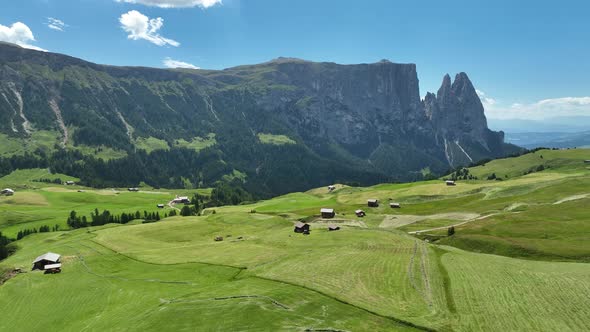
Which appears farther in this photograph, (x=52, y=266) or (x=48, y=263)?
(x=48, y=263)

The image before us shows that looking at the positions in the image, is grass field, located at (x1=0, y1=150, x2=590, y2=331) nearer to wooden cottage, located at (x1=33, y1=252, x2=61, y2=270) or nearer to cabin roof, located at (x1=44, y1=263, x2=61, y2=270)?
cabin roof, located at (x1=44, y1=263, x2=61, y2=270)

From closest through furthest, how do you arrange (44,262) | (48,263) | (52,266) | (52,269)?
(52,269)
(52,266)
(48,263)
(44,262)

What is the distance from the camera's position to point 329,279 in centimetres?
5738

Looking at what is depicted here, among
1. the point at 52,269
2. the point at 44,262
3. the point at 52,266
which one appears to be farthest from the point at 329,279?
the point at 44,262

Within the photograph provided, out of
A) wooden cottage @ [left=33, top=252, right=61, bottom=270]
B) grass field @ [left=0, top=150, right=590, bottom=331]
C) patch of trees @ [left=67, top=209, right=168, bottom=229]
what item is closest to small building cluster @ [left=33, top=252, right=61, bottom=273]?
wooden cottage @ [left=33, top=252, right=61, bottom=270]

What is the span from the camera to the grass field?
146 ft

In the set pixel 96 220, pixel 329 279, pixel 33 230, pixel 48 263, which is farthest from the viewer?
pixel 96 220

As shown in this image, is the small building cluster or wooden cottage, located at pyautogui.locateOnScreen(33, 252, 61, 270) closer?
the small building cluster

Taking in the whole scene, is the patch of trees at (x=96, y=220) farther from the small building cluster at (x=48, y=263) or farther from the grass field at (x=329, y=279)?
the small building cluster at (x=48, y=263)

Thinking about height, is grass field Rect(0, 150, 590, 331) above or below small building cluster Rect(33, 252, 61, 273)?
above

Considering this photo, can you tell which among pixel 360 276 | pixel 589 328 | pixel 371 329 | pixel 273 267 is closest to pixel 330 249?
pixel 273 267

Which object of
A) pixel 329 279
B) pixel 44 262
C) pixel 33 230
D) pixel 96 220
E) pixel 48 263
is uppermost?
pixel 329 279

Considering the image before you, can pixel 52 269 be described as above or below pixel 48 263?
below

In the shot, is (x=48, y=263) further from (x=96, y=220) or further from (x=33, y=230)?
(x=96, y=220)
